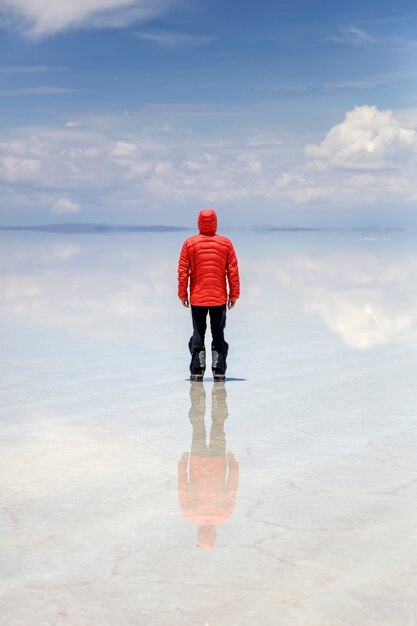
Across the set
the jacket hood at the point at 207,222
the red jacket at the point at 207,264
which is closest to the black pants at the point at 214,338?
the red jacket at the point at 207,264

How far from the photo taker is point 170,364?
11242 millimetres

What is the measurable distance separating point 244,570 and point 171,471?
75.0 inches

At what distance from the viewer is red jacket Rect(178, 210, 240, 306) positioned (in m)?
10.4

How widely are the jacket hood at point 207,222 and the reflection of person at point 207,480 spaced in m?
2.71

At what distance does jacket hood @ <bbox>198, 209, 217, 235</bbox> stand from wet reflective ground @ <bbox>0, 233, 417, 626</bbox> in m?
1.58

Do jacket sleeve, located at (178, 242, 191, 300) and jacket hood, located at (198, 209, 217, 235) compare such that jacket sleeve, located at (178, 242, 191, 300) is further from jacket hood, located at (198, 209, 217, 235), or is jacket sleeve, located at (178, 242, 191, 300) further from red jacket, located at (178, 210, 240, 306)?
jacket hood, located at (198, 209, 217, 235)

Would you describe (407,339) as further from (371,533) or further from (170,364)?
(371,533)

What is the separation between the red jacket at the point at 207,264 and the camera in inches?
408

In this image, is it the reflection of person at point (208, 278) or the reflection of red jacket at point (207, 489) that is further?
the reflection of person at point (208, 278)

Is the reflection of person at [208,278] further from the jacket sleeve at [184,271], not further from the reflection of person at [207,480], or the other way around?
the reflection of person at [207,480]

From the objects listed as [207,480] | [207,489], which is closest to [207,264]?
[207,480]

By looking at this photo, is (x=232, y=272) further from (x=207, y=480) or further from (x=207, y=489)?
(x=207, y=489)

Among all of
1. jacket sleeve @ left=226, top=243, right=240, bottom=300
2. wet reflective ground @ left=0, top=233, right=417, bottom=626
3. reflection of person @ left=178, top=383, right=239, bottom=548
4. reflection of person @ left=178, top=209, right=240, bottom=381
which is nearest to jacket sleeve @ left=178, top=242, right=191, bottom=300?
reflection of person @ left=178, top=209, right=240, bottom=381

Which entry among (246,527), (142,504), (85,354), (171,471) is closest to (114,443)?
(171,471)
